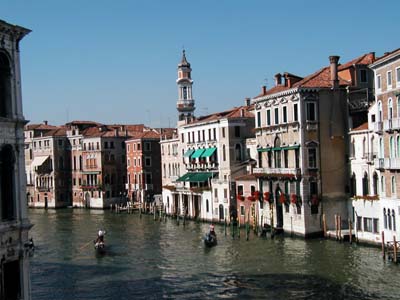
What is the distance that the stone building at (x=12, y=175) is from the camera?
1240 centimetres

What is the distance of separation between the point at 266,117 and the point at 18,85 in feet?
78.4

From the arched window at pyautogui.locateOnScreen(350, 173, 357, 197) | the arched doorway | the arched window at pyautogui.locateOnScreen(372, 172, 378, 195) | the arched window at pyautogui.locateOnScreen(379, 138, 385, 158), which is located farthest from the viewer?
the arched doorway

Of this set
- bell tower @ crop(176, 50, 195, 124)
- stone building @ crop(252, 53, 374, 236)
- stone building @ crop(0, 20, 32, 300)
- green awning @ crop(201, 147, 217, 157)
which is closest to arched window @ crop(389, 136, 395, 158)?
stone building @ crop(252, 53, 374, 236)

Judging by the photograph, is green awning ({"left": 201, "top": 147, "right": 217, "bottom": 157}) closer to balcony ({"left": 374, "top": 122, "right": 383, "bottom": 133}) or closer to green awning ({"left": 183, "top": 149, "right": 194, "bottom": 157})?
green awning ({"left": 183, "top": 149, "right": 194, "bottom": 157})

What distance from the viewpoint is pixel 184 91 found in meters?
58.6

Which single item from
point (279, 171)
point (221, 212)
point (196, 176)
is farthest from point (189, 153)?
point (279, 171)

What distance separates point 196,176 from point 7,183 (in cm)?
3230

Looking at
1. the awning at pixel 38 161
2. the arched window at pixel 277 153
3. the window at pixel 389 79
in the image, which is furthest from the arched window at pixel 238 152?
the awning at pixel 38 161

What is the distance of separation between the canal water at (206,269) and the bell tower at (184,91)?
23.2 m

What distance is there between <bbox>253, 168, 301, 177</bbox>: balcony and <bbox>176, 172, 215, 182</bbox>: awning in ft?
23.0

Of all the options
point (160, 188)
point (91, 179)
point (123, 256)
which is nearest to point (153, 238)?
point (123, 256)

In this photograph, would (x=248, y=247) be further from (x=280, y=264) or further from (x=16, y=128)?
(x=16, y=128)

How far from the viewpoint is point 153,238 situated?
114 feet

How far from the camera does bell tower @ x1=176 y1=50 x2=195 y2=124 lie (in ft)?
191
